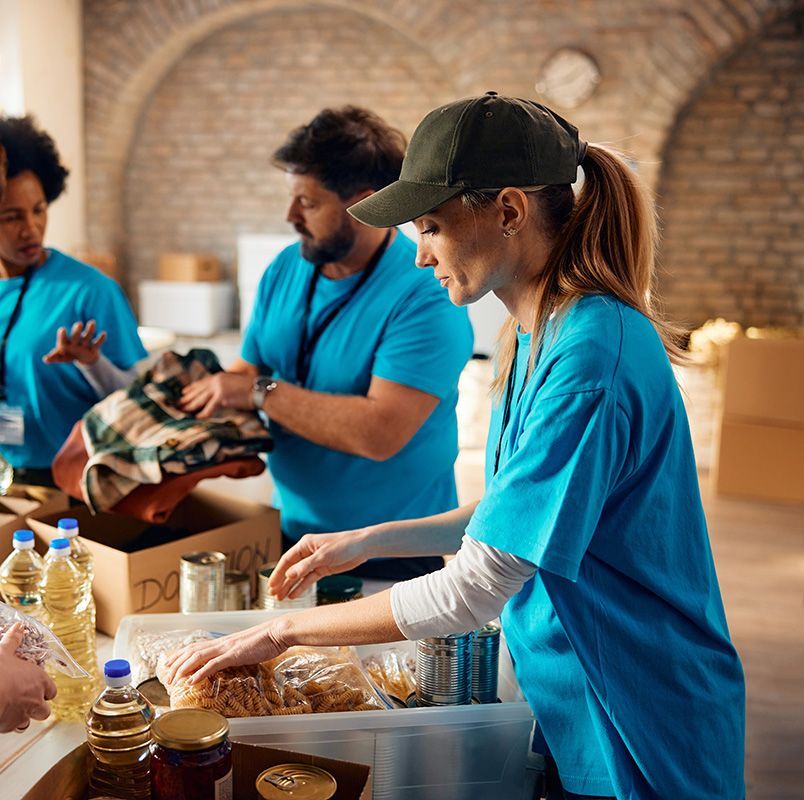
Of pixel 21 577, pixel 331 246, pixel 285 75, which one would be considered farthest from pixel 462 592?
pixel 285 75

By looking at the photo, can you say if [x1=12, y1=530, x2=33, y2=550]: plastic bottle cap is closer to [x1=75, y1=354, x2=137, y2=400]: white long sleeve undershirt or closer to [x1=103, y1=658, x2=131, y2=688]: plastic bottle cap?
[x1=103, y1=658, x2=131, y2=688]: plastic bottle cap

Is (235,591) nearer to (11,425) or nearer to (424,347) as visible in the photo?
(424,347)

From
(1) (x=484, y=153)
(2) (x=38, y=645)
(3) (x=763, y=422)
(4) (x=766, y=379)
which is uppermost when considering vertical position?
(1) (x=484, y=153)

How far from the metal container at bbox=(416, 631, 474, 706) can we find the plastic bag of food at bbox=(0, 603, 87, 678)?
42 cm

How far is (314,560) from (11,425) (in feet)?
3.51

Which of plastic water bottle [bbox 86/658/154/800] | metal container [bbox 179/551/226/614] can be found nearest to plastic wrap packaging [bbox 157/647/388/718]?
plastic water bottle [bbox 86/658/154/800]

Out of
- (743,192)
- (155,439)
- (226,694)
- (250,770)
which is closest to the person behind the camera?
(250,770)

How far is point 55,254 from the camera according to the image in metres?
2.20

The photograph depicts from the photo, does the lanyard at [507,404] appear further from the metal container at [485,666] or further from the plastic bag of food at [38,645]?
the plastic bag of food at [38,645]

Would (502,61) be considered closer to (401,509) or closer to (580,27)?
(580,27)

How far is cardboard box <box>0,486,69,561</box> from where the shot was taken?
5.24ft

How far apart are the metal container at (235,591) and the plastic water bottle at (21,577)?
0.93 ft

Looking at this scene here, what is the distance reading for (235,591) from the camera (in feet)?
4.85

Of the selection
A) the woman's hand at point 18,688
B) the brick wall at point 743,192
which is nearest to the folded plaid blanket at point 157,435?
the woman's hand at point 18,688
